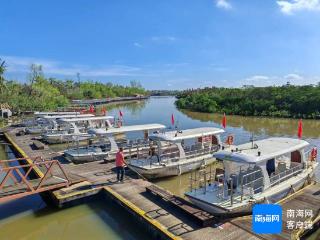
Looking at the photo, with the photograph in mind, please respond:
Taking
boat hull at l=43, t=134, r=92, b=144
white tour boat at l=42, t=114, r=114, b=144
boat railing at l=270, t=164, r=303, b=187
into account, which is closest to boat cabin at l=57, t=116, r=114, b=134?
white tour boat at l=42, t=114, r=114, b=144

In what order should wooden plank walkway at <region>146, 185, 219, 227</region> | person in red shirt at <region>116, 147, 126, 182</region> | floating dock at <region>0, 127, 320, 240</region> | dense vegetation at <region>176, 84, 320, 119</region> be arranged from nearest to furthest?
floating dock at <region>0, 127, 320, 240</region> < wooden plank walkway at <region>146, 185, 219, 227</region> < person in red shirt at <region>116, 147, 126, 182</region> < dense vegetation at <region>176, 84, 320, 119</region>

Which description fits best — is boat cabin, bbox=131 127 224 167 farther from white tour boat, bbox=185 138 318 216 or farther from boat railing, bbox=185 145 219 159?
white tour boat, bbox=185 138 318 216

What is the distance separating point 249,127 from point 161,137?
80.1 ft

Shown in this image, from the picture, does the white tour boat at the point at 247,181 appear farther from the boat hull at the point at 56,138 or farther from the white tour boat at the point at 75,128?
the boat hull at the point at 56,138

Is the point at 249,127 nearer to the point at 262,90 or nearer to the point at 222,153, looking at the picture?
the point at 262,90

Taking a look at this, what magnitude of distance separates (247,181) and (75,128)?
18.5m

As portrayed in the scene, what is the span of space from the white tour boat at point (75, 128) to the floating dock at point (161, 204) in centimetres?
983

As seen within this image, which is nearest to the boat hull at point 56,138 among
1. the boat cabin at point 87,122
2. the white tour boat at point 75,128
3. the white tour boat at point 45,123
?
the white tour boat at point 75,128

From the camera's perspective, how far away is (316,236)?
33.4 ft

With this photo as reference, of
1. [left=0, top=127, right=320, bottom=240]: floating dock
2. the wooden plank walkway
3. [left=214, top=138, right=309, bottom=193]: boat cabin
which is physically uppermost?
[left=214, top=138, right=309, bottom=193]: boat cabin

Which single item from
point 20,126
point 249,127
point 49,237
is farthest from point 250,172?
point 20,126

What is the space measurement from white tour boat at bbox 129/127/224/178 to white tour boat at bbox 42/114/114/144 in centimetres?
937

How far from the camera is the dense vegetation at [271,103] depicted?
152ft

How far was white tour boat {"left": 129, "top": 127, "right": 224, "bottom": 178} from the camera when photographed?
15.9m
